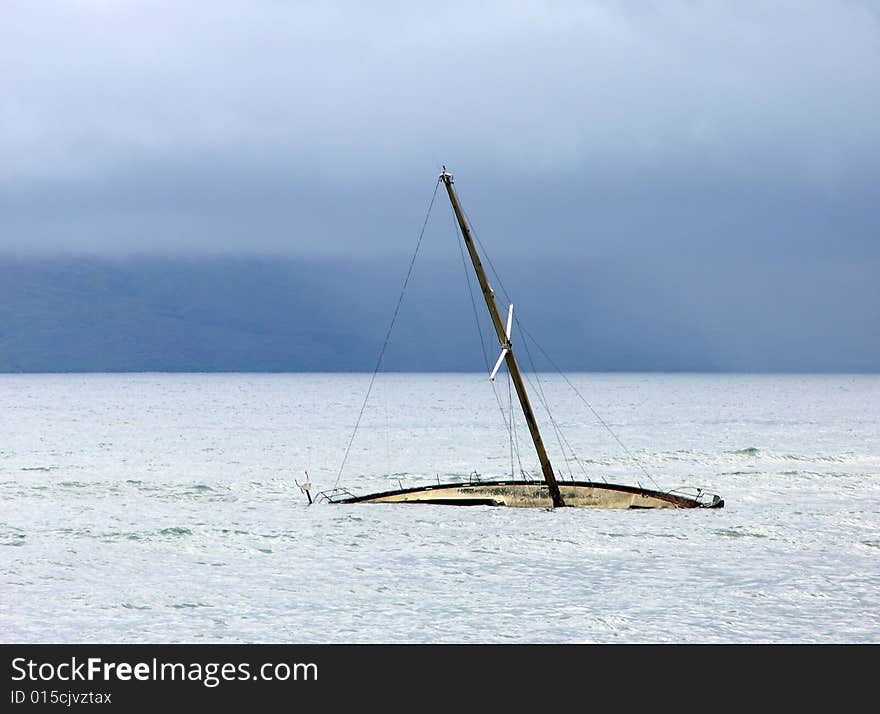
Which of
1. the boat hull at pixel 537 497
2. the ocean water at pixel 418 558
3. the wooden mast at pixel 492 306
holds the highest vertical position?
the wooden mast at pixel 492 306

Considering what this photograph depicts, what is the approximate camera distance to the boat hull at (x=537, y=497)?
5319 cm

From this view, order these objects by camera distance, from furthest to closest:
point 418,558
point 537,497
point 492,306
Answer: point 537,497, point 492,306, point 418,558

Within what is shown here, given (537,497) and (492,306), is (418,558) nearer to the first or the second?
(492,306)

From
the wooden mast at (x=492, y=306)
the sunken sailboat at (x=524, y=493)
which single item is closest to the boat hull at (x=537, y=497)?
the sunken sailboat at (x=524, y=493)

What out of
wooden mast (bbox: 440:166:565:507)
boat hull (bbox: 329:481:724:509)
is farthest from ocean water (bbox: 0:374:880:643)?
wooden mast (bbox: 440:166:565:507)

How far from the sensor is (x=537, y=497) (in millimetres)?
55906

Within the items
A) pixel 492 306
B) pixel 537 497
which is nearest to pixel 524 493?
pixel 537 497

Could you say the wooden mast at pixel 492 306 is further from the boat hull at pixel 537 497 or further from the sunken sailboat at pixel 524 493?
the boat hull at pixel 537 497

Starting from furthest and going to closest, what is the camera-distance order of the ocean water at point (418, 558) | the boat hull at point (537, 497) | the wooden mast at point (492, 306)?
the boat hull at point (537, 497) → the wooden mast at point (492, 306) → the ocean water at point (418, 558)

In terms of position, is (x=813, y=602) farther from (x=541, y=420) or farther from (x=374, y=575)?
(x=541, y=420)
